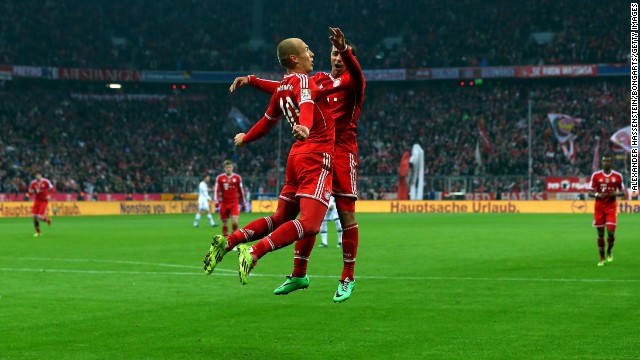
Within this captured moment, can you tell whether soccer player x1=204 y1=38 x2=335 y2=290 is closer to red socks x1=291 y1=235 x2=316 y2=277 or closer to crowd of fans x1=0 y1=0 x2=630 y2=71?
red socks x1=291 y1=235 x2=316 y2=277

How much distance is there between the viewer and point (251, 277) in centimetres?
2025

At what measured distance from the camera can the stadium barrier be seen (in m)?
56.6

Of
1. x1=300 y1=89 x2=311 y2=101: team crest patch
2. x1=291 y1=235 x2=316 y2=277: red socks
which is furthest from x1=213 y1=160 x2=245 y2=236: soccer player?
x1=300 y1=89 x2=311 y2=101: team crest patch

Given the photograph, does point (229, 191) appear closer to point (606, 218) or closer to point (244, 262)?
point (606, 218)

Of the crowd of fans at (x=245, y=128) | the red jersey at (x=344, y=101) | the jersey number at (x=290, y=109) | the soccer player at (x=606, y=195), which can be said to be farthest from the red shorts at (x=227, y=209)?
the crowd of fans at (x=245, y=128)

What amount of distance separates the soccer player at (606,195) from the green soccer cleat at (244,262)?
15.8m

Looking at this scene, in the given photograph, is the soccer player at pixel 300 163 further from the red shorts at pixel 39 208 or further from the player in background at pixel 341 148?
the red shorts at pixel 39 208

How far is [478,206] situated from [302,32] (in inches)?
1104

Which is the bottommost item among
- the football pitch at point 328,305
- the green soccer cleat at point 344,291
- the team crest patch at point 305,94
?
the football pitch at point 328,305

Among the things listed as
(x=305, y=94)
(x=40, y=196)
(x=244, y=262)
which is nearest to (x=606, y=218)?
(x=305, y=94)

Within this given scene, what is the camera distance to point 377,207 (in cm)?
6306

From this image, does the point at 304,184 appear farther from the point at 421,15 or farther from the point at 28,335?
the point at 421,15

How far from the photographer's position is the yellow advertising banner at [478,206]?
58.3m

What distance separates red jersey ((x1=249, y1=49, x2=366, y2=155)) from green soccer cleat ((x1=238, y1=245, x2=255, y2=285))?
188cm
